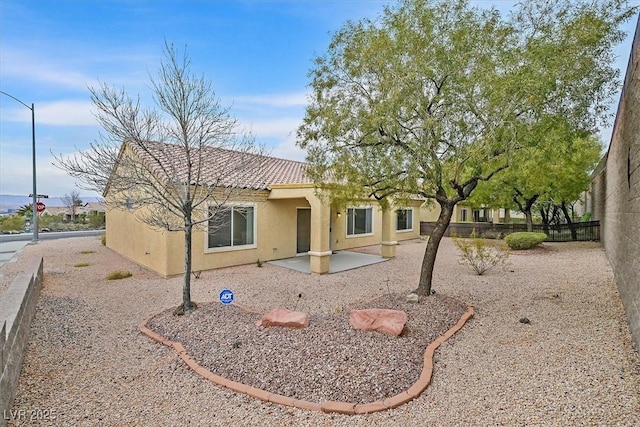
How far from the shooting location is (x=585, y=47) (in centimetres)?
604

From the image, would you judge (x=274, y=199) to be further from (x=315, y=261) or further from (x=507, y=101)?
(x=507, y=101)

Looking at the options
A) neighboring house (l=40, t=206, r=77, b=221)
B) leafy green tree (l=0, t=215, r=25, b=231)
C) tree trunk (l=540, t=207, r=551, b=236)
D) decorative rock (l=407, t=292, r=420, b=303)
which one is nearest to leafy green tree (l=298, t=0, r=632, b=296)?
decorative rock (l=407, t=292, r=420, b=303)

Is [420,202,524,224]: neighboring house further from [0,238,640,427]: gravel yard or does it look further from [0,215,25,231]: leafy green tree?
[0,215,25,231]: leafy green tree

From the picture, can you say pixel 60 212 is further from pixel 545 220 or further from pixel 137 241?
pixel 545 220

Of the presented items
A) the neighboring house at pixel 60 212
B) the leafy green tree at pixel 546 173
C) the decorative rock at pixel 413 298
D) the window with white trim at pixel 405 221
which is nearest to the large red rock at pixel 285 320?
the decorative rock at pixel 413 298

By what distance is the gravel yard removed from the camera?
358 centimetres

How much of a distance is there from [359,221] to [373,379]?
13933 mm

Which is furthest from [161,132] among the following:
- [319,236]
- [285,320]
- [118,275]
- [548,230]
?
[548,230]

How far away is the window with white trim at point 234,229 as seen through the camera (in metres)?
11.7

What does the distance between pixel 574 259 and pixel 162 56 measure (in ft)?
50.1

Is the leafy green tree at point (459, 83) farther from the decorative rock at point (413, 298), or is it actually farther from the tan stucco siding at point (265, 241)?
the tan stucco siding at point (265, 241)

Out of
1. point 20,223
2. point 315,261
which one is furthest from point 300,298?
point 20,223

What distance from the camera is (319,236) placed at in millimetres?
11344

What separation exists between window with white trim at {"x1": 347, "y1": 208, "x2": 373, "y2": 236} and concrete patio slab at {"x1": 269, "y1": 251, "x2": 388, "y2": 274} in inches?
72.8
